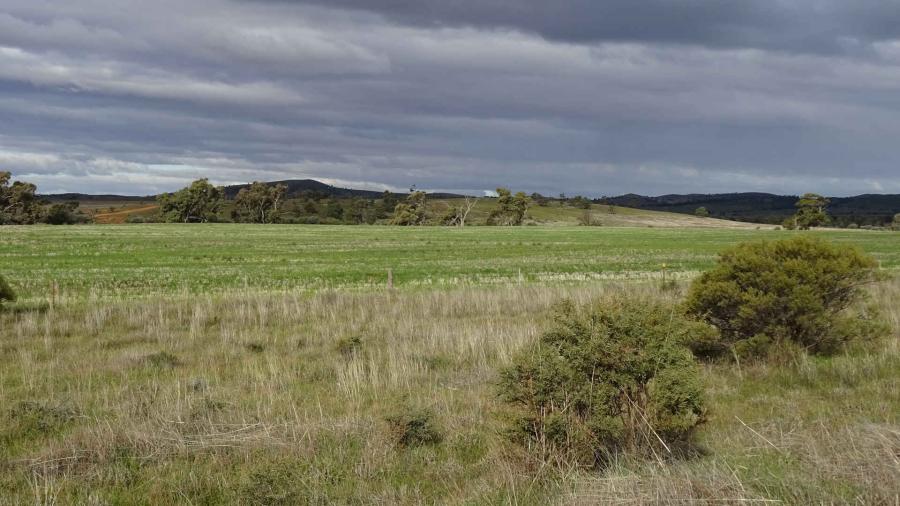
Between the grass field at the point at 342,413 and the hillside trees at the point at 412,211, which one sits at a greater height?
the hillside trees at the point at 412,211

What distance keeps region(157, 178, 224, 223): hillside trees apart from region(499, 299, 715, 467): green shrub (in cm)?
14559

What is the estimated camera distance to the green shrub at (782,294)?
1135 centimetres

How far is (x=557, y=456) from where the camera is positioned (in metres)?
6.11

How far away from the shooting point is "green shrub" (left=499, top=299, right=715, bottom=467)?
6348 millimetres

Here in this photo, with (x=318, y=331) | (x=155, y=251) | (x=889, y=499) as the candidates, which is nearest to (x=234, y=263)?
(x=155, y=251)

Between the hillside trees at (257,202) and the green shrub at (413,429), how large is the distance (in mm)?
152102

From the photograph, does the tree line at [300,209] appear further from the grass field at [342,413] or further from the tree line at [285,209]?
the grass field at [342,413]

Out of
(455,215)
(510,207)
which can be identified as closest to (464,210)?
(455,215)

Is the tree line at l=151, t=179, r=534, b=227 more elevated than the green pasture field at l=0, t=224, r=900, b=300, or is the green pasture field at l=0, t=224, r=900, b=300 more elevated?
the tree line at l=151, t=179, r=534, b=227

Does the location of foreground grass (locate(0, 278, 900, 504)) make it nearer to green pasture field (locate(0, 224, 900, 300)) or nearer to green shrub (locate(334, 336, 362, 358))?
green shrub (locate(334, 336, 362, 358))

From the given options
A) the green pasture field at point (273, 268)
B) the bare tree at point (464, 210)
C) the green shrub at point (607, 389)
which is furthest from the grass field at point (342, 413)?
the bare tree at point (464, 210)

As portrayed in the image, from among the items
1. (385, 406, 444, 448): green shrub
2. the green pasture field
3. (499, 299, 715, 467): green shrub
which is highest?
(499, 299, 715, 467): green shrub

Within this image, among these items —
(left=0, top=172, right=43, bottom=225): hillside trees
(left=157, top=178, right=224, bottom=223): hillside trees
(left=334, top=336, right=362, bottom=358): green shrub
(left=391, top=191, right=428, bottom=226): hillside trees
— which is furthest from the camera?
(left=391, top=191, right=428, bottom=226): hillside trees

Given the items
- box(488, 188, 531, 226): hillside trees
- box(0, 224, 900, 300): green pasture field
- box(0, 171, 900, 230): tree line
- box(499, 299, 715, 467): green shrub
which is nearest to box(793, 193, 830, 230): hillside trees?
box(0, 171, 900, 230): tree line
